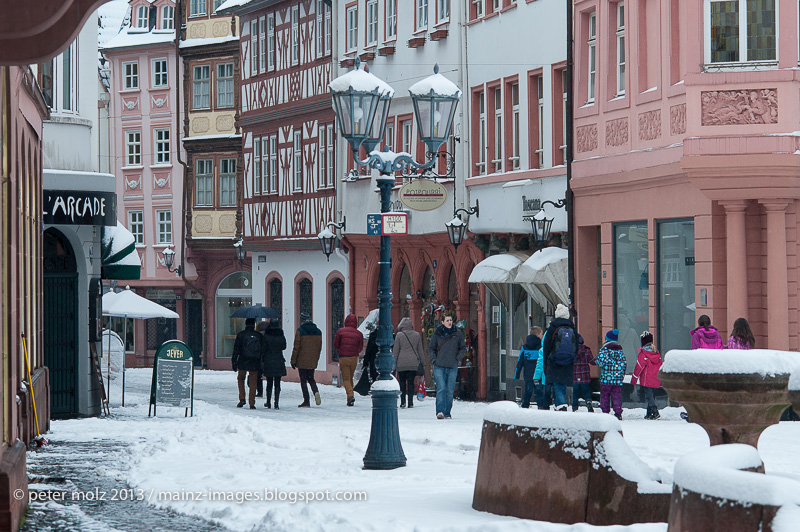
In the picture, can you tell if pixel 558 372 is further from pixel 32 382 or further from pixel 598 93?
pixel 32 382

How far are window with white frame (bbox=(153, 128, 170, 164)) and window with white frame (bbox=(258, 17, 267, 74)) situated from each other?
1138cm

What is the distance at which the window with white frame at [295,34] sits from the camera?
40781 mm

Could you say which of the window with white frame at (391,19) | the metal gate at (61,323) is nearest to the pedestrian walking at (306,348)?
the metal gate at (61,323)

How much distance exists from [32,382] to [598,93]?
40.0 ft

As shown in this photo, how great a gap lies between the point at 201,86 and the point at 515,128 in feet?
74.1

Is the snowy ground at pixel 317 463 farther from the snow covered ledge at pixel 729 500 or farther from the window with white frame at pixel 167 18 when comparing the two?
the window with white frame at pixel 167 18

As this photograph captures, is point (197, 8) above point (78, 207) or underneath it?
above

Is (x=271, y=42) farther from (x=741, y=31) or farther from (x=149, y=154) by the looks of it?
(x=741, y=31)

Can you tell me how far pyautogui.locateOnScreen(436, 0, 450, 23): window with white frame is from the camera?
32.7 m

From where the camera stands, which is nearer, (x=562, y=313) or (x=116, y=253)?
(x=562, y=313)

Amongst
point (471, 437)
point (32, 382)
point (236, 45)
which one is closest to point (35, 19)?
point (32, 382)

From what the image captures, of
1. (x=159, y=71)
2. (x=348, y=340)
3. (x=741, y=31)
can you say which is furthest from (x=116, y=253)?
(x=159, y=71)

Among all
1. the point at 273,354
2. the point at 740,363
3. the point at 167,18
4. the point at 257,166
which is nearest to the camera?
the point at 740,363

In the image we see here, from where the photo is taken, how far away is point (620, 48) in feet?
83.0
